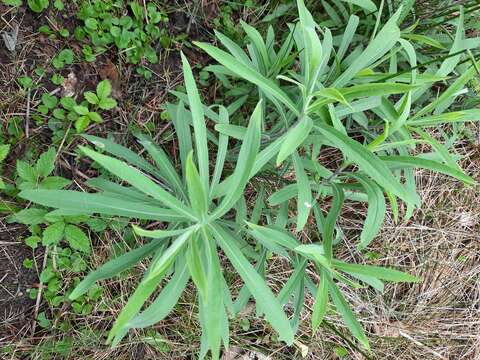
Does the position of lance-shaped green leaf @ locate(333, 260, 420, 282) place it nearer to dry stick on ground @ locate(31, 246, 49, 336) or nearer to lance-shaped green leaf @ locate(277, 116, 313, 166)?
lance-shaped green leaf @ locate(277, 116, 313, 166)

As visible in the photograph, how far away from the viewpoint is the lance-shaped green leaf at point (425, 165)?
1276 millimetres

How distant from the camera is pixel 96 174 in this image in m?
1.98

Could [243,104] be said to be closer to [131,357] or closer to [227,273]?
[227,273]

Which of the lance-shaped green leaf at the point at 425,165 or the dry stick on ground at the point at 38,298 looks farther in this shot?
the dry stick on ground at the point at 38,298

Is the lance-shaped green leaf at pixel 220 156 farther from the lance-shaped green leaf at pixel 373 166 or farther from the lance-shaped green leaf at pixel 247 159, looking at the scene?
the lance-shaped green leaf at pixel 373 166

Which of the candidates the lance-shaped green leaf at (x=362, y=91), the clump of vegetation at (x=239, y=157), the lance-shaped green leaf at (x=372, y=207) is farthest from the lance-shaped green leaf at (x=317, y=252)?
the lance-shaped green leaf at (x=362, y=91)

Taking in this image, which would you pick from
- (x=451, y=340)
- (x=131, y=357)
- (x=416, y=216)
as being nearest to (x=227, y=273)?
(x=131, y=357)

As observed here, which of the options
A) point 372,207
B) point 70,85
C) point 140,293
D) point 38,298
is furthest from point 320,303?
point 70,85

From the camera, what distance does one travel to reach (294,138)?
1.24 meters

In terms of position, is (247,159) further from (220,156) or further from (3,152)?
(3,152)

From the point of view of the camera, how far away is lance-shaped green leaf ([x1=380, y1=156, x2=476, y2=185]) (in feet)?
4.19

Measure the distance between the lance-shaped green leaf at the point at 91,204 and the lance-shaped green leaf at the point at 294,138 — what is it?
0.30m

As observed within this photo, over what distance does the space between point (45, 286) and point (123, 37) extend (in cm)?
103

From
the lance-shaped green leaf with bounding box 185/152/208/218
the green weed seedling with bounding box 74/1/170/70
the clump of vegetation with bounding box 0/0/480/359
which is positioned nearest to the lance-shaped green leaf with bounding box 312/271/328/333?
the clump of vegetation with bounding box 0/0/480/359
